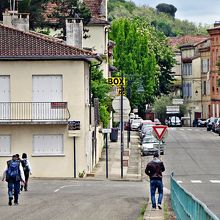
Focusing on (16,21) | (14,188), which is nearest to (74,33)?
(16,21)

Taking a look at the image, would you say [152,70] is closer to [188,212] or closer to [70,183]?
[70,183]

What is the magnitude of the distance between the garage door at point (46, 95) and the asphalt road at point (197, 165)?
20.7ft

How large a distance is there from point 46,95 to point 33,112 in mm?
1038

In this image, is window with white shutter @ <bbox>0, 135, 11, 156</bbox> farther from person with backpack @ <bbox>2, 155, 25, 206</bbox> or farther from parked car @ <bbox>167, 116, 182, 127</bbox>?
parked car @ <bbox>167, 116, 182, 127</bbox>

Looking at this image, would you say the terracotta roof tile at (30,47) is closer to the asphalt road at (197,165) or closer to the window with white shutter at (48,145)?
the window with white shutter at (48,145)

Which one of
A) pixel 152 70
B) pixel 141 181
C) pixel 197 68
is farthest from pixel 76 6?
pixel 197 68

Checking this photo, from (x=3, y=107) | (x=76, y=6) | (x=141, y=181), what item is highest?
(x=76, y=6)

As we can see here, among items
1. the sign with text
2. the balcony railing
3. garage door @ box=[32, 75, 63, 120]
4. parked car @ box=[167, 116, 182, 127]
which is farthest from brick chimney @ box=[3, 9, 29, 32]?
the sign with text

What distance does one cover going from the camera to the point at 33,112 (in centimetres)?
5088

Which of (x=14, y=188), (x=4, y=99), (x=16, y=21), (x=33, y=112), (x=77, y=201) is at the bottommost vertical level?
(x=77, y=201)

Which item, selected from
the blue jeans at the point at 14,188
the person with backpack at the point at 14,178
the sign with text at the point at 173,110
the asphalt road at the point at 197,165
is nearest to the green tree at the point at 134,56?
the sign with text at the point at 173,110

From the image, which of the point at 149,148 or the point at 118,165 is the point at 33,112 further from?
the point at 149,148

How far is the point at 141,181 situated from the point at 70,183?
14.3 ft

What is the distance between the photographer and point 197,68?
162 metres
